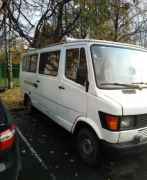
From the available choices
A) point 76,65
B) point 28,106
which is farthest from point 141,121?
point 28,106

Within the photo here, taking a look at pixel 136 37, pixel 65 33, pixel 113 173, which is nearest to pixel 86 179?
pixel 113 173

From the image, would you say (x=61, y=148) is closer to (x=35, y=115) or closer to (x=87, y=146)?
(x=87, y=146)

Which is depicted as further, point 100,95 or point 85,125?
point 85,125

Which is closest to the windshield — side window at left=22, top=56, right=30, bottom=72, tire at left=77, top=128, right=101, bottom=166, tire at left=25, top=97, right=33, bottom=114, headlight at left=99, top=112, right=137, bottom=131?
headlight at left=99, top=112, right=137, bottom=131

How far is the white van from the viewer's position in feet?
11.8

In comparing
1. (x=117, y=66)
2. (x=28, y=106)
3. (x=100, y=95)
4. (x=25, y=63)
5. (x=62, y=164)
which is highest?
(x=25, y=63)

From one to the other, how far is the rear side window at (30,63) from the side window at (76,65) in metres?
2.25

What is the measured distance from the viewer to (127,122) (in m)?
3.62

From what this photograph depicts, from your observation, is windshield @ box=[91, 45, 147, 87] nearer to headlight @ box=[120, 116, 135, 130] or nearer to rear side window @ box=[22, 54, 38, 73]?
headlight @ box=[120, 116, 135, 130]

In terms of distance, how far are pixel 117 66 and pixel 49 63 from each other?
6.87 feet

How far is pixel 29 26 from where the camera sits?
11820mm

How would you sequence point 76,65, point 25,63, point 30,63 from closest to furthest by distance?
point 76,65, point 30,63, point 25,63

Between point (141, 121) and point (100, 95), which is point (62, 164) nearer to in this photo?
point (100, 95)

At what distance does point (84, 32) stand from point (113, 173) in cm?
947
